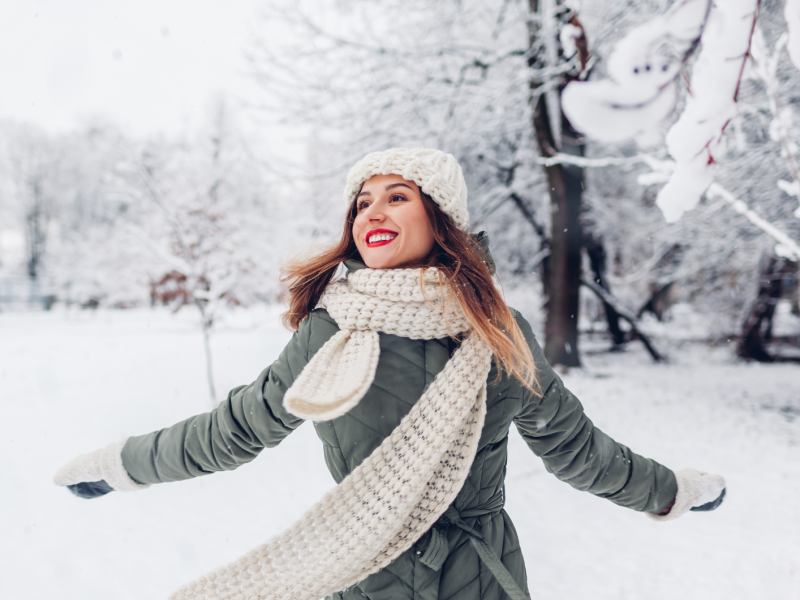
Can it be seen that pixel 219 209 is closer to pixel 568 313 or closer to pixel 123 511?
pixel 123 511

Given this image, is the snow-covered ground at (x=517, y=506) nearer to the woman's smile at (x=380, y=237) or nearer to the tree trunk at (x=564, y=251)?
the tree trunk at (x=564, y=251)

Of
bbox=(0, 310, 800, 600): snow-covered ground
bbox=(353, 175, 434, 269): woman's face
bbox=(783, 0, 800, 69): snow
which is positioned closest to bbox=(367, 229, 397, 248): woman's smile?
bbox=(353, 175, 434, 269): woman's face

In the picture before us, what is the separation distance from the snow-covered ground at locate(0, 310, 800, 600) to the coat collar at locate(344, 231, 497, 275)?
232 centimetres

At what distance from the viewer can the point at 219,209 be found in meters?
8.14

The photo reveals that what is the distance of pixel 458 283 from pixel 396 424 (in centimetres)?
40

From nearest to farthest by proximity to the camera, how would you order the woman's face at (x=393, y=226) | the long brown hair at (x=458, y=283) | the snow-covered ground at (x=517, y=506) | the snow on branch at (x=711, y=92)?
the snow on branch at (x=711, y=92)
the long brown hair at (x=458, y=283)
the woman's face at (x=393, y=226)
the snow-covered ground at (x=517, y=506)

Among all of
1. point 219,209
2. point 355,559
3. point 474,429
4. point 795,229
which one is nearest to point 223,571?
point 355,559

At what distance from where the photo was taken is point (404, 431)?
1.01m

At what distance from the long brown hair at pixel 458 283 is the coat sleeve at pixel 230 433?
0.68 feet

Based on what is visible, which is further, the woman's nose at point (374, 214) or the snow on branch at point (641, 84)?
the woman's nose at point (374, 214)

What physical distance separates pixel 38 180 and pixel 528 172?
21.1m

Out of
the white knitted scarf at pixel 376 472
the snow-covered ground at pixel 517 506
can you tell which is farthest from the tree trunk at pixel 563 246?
the white knitted scarf at pixel 376 472

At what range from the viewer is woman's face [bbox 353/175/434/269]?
121cm

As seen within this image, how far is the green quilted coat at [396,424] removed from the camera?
104 centimetres
